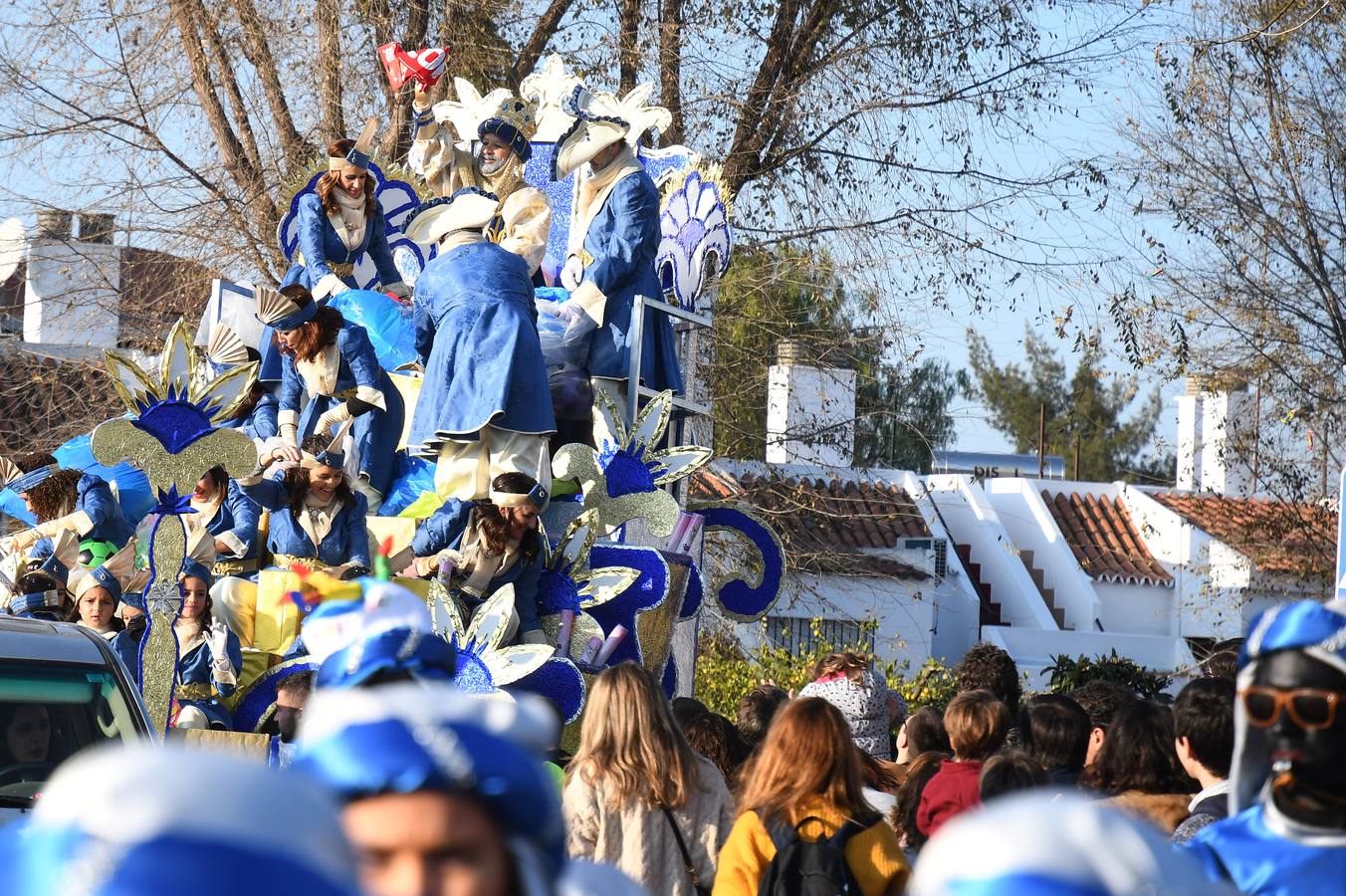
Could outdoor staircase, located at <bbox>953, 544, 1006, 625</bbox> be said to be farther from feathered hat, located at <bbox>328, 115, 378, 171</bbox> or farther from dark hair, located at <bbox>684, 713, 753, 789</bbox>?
dark hair, located at <bbox>684, 713, 753, 789</bbox>

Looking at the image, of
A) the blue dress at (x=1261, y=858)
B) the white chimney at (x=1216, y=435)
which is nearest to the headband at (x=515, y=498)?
the blue dress at (x=1261, y=858)

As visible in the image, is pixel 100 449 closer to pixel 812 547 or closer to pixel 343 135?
pixel 343 135

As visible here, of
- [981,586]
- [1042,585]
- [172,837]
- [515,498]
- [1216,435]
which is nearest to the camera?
[172,837]

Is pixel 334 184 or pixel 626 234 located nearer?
pixel 626 234

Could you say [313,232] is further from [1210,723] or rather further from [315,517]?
[1210,723]

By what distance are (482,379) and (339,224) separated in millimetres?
2173

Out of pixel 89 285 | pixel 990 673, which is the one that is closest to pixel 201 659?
pixel 990 673

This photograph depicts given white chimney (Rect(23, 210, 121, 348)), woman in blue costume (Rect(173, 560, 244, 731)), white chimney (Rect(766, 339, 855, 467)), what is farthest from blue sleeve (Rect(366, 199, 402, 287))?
white chimney (Rect(766, 339, 855, 467))

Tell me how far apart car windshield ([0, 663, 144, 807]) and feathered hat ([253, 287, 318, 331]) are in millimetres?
4039

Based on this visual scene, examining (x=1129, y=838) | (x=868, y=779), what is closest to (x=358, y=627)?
(x=1129, y=838)

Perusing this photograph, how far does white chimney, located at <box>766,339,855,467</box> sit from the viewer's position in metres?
16.9

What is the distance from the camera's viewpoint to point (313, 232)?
10.0 metres

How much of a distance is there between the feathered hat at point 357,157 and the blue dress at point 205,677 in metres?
3.65

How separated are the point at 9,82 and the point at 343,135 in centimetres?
296
